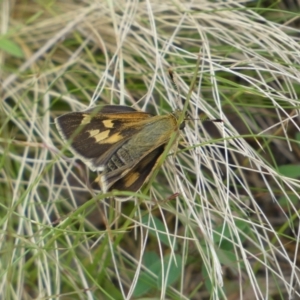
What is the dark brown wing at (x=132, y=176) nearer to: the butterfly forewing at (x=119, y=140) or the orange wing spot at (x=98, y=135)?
the butterfly forewing at (x=119, y=140)

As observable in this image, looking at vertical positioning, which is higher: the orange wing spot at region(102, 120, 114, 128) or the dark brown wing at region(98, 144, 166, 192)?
the orange wing spot at region(102, 120, 114, 128)

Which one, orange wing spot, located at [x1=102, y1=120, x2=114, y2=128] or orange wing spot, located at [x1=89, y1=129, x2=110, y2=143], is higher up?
orange wing spot, located at [x1=102, y1=120, x2=114, y2=128]

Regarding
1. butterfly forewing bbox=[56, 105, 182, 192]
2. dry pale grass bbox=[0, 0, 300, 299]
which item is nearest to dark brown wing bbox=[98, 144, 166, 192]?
butterfly forewing bbox=[56, 105, 182, 192]

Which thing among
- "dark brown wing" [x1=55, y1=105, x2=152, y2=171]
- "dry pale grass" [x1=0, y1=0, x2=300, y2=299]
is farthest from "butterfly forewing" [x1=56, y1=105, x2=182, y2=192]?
"dry pale grass" [x1=0, y1=0, x2=300, y2=299]

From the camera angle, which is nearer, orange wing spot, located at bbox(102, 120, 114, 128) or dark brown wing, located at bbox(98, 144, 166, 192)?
dark brown wing, located at bbox(98, 144, 166, 192)

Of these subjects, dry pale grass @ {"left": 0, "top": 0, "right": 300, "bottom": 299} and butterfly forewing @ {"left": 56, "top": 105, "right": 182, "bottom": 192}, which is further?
dry pale grass @ {"left": 0, "top": 0, "right": 300, "bottom": 299}

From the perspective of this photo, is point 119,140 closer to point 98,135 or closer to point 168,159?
point 98,135

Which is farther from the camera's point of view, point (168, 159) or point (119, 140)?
point (168, 159)

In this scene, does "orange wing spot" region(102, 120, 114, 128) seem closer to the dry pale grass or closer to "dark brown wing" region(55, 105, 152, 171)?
"dark brown wing" region(55, 105, 152, 171)

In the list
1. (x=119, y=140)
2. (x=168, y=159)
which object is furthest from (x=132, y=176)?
(x=168, y=159)

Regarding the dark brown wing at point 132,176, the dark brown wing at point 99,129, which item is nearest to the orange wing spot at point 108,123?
the dark brown wing at point 99,129

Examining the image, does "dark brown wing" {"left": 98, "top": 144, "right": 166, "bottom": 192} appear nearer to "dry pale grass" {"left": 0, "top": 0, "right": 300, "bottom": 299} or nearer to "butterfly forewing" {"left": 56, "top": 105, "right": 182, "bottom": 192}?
"butterfly forewing" {"left": 56, "top": 105, "right": 182, "bottom": 192}

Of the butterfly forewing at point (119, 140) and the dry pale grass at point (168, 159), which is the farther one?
the dry pale grass at point (168, 159)
